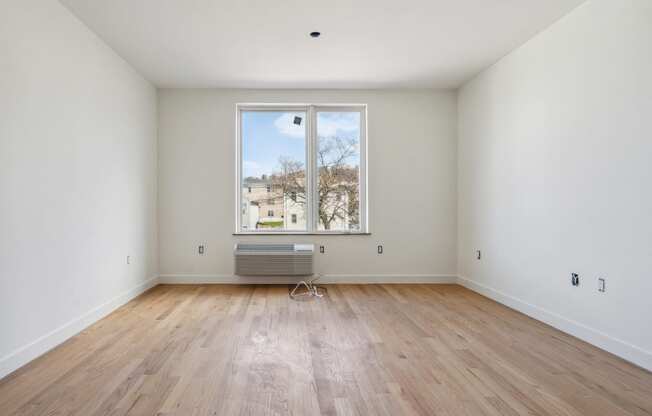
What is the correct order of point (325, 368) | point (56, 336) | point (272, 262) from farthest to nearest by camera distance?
point (272, 262) → point (56, 336) → point (325, 368)

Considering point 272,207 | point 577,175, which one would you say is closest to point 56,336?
point 272,207

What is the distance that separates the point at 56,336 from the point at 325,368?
2016 millimetres

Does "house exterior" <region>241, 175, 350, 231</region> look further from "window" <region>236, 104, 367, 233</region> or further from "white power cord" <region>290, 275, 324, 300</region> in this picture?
"white power cord" <region>290, 275, 324, 300</region>

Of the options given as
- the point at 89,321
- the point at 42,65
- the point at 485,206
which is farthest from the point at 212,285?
the point at 485,206

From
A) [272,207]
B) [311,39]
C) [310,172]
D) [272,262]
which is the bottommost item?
[272,262]

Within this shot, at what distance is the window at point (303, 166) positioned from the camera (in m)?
5.16

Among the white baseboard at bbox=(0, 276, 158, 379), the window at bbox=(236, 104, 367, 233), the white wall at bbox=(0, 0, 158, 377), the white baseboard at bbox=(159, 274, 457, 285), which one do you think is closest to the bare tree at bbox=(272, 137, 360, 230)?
the window at bbox=(236, 104, 367, 233)

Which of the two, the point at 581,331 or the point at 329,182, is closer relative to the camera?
the point at 581,331

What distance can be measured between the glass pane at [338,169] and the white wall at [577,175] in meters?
1.65

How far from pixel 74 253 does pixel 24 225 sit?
0.63 m

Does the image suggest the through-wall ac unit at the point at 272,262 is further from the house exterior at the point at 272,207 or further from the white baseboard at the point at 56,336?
the white baseboard at the point at 56,336

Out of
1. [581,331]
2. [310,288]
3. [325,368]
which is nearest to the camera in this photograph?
[325,368]

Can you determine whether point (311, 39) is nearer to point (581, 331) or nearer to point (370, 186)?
point (370, 186)

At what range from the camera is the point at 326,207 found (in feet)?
17.0
